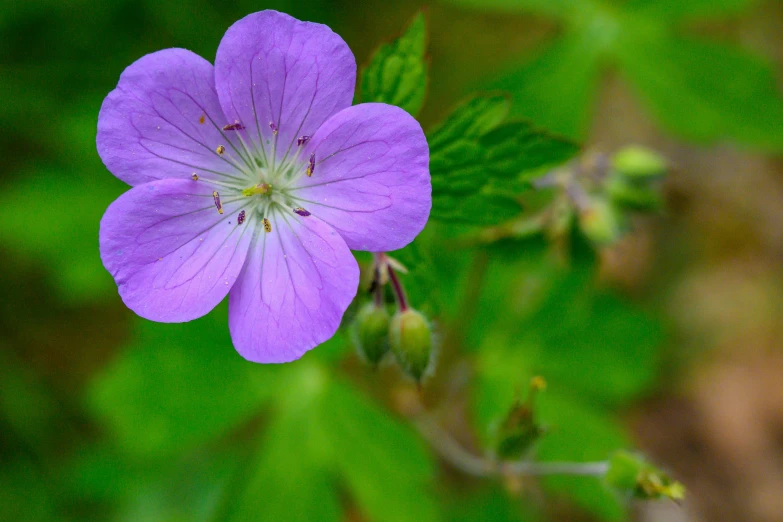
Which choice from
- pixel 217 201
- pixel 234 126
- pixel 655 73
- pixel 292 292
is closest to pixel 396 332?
pixel 292 292

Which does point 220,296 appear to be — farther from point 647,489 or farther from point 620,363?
point 620,363

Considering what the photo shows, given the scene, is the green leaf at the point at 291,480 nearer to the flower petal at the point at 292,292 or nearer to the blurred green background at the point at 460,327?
the blurred green background at the point at 460,327

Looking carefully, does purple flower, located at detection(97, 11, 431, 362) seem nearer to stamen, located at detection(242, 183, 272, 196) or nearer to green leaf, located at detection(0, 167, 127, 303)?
stamen, located at detection(242, 183, 272, 196)

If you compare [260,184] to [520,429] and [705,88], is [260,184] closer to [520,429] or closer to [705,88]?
[520,429]

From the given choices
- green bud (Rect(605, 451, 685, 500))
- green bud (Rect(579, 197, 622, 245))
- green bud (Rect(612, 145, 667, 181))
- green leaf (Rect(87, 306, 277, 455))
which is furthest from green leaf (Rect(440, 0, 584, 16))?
green bud (Rect(605, 451, 685, 500))

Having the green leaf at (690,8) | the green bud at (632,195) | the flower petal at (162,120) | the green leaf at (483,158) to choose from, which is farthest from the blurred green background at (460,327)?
the flower petal at (162,120)
